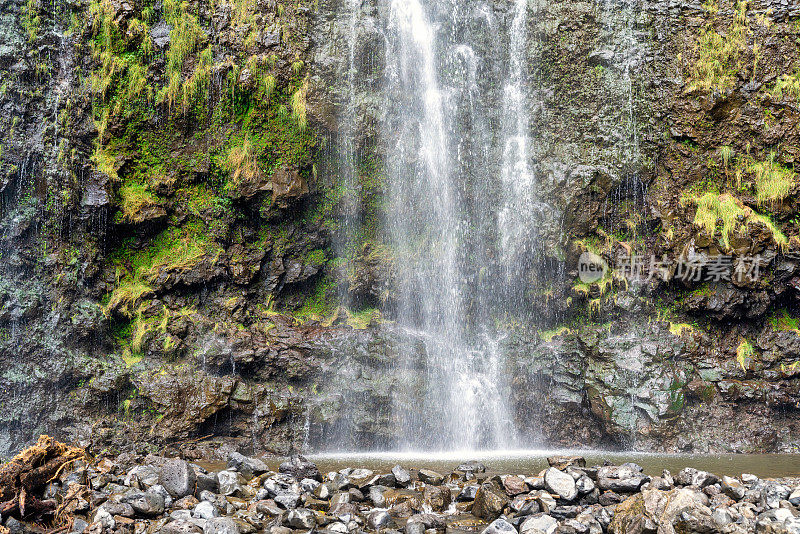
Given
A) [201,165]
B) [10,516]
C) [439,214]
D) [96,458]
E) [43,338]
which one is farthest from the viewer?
[439,214]

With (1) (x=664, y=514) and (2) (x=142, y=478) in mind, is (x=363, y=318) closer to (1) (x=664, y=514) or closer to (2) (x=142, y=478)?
(2) (x=142, y=478)

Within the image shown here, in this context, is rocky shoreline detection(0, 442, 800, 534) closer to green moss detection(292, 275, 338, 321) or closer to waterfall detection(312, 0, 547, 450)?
waterfall detection(312, 0, 547, 450)

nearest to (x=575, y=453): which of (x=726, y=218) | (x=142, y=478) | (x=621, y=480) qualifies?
(x=621, y=480)

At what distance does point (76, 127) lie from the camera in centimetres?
1119

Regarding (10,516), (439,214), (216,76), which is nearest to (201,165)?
(216,76)

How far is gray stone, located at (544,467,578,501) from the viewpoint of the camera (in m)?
6.20

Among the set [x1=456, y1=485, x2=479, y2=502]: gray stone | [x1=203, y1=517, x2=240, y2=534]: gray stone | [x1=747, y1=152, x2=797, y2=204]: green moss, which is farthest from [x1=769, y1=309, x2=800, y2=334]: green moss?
[x1=203, y1=517, x2=240, y2=534]: gray stone

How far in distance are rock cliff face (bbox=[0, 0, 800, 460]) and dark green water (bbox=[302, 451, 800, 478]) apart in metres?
0.81

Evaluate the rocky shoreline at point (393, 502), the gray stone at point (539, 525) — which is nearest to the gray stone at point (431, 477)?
the rocky shoreline at point (393, 502)

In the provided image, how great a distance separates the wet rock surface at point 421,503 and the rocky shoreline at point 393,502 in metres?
0.01

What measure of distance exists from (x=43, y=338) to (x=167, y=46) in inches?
242

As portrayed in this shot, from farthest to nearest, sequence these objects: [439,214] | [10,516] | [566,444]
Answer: [439,214]
[566,444]
[10,516]

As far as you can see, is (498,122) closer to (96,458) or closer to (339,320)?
(339,320)

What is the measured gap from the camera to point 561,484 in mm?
6316
